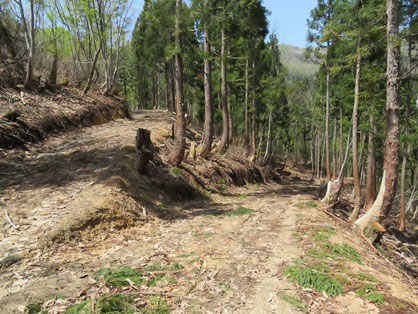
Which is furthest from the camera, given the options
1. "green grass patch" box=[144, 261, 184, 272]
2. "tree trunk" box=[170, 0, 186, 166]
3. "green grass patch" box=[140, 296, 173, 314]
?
"tree trunk" box=[170, 0, 186, 166]

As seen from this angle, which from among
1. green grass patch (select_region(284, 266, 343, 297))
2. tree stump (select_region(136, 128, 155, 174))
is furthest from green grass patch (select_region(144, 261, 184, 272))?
tree stump (select_region(136, 128, 155, 174))

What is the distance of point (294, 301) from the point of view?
11.2 ft

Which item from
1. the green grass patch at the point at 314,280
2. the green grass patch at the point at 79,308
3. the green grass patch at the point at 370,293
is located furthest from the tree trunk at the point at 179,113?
the green grass patch at the point at 370,293

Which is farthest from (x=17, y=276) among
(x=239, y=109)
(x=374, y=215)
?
(x=239, y=109)

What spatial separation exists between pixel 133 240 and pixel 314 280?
330 centimetres

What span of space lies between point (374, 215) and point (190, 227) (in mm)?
4542

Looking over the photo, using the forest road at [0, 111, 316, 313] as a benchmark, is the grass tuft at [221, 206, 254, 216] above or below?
below

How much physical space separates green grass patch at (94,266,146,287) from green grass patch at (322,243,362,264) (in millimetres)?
3456

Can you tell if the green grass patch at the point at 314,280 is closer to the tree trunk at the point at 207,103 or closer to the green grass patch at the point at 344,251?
the green grass patch at the point at 344,251

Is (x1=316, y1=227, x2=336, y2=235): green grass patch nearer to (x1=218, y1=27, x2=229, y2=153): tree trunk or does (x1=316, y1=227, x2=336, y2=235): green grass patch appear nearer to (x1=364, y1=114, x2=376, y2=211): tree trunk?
(x1=364, y1=114, x2=376, y2=211): tree trunk

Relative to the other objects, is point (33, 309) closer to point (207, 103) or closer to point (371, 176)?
point (207, 103)

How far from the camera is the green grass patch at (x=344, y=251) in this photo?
4942mm

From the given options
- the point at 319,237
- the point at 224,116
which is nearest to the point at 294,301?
the point at 319,237

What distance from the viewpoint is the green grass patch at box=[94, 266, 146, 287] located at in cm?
355
